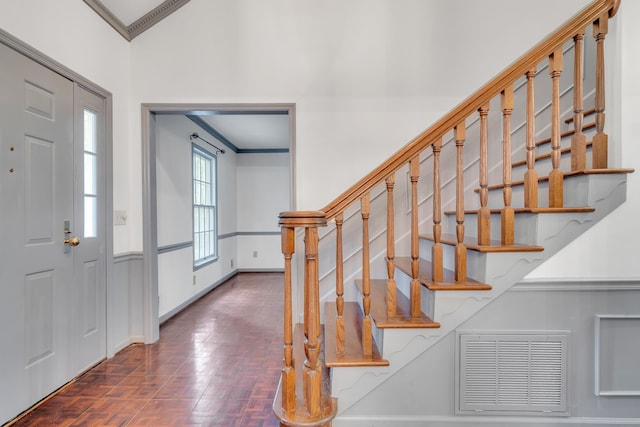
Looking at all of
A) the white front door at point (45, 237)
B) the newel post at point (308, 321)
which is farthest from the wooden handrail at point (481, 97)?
the white front door at point (45, 237)

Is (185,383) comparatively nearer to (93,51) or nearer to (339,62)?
(93,51)

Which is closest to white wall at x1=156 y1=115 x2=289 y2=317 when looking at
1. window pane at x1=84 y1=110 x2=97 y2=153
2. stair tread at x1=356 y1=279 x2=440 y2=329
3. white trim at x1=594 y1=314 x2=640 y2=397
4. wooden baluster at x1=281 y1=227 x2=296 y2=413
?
window pane at x1=84 y1=110 x2=97 y2=153

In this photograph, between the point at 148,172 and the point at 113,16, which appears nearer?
the point at 113,16

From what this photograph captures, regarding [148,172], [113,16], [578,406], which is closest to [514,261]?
[578,406]

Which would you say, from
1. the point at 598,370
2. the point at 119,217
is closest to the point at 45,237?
the point at 119,217

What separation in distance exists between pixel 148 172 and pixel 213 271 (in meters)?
2.43

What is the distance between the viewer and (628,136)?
5.42 feet

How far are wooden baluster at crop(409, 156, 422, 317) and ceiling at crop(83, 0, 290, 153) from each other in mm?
1576

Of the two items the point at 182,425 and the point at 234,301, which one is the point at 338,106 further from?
the point at 234,301

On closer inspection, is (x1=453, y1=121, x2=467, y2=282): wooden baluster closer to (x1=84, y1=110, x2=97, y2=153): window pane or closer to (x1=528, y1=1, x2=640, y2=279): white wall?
(x1=528, y1=1, x2=640, y2=279): white wall

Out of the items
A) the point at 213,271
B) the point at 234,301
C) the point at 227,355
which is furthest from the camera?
the point at 213,271

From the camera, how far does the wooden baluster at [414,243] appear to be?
63.9 inches

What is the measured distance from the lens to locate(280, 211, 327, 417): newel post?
1473 mm

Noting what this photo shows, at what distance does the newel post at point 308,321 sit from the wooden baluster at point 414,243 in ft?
1.57
